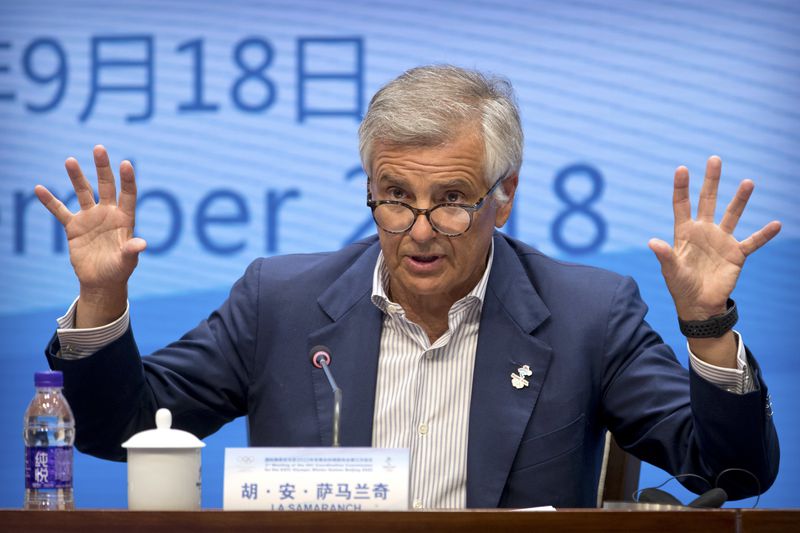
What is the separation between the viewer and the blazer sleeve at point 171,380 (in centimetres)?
246

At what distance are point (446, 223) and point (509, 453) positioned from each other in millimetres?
518

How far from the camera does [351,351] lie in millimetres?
2734

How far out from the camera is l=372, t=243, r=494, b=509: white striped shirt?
8.59 ft

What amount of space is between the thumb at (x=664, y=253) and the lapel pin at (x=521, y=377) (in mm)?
482

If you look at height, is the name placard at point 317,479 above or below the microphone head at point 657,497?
above

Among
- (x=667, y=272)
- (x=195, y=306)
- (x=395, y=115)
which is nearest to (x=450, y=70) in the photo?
(x=395, y=115)

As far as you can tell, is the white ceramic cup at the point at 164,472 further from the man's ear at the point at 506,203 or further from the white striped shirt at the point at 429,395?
the man's ear at the point at 506,203

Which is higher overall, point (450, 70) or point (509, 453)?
point (450, 70)

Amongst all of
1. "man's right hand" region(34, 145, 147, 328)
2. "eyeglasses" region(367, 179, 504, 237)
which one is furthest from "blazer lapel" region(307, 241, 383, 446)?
"man's right hand" region(34, 145, 147, 328)

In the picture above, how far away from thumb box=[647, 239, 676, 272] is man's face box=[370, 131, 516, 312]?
1.72 ft

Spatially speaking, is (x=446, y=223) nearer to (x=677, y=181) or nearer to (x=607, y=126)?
(x=677, y=181)

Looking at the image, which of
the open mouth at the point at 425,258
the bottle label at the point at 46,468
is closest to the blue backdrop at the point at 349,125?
the open mouth at the point at 425,258

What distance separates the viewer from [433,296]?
2771mm

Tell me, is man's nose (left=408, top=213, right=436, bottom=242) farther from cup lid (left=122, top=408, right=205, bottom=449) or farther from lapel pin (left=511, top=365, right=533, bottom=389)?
cup lid (left=122, top=408, right=205, bottom=449)
